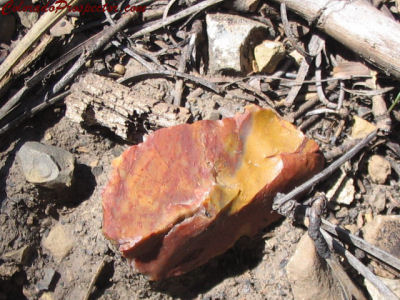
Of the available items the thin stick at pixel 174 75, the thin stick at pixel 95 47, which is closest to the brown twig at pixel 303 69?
the thin stick at pixel 174 75

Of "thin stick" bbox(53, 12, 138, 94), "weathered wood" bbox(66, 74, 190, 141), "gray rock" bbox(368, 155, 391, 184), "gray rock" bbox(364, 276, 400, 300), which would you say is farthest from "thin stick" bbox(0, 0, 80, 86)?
"gray rock" bbox(364, 276, 400, 300)

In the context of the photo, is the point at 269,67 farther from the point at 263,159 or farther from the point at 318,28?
the point at 263,159

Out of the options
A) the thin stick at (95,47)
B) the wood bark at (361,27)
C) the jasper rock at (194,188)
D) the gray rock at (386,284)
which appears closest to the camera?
the jasper rock at (194,188)

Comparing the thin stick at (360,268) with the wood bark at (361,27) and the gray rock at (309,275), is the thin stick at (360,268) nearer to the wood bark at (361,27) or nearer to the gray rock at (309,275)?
the gray rock at (309,275)

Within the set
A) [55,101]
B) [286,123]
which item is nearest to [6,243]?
[55,101]

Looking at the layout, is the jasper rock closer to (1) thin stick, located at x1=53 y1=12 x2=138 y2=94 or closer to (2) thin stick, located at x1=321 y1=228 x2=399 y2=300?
Answer: (2) thin stick, located at x1=321 y1=228 x2=399 y2=300

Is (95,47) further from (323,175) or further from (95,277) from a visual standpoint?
(323,175)
